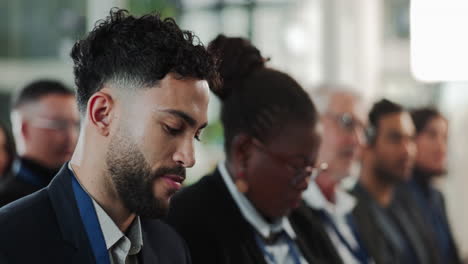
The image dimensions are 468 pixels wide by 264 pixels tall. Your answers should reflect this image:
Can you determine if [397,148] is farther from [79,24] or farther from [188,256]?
[79,24]

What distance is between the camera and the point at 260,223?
2.30 m

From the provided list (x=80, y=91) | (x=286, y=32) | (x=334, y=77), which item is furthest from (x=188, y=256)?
(x=286, y=32)

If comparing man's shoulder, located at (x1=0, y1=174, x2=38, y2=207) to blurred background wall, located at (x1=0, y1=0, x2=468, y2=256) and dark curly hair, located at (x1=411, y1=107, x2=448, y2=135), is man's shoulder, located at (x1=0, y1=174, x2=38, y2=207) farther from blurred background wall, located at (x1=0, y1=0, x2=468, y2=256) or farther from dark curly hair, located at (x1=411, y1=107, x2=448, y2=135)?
dark curly hair, located at (x1=411, y1=107, x2=448, y2=135)

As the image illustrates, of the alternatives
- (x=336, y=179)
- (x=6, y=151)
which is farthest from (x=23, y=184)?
(x=336, y=179)

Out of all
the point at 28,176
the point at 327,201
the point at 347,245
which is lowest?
the point at 347,245

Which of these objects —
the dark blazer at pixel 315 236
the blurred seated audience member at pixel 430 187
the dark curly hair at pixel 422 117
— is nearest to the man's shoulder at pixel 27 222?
the dark blazer at pixel 315 236

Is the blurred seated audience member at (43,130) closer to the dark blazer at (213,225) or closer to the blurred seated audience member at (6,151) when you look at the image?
the blurred seated audience member at (6,151)

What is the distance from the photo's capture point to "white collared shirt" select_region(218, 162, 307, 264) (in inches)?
90.4

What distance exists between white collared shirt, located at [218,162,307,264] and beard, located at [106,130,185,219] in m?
0.69

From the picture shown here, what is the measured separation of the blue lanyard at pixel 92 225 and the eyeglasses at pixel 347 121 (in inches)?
95.6

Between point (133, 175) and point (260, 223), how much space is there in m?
0.77

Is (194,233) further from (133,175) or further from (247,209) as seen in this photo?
(133,175)

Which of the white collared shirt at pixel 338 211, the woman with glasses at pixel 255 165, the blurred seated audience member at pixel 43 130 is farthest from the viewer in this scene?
the blurred seated audience member at pixel 43 130

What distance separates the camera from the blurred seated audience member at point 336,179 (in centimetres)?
305
